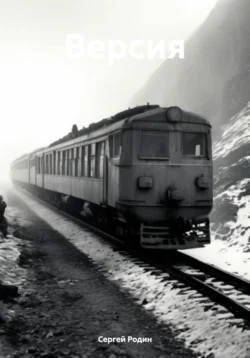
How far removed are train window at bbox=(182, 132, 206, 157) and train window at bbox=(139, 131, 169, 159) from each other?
48cm

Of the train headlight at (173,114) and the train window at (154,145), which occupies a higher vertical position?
the train headlight at (173,114)

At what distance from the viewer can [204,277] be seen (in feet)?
23.8

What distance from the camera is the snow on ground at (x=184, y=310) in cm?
471

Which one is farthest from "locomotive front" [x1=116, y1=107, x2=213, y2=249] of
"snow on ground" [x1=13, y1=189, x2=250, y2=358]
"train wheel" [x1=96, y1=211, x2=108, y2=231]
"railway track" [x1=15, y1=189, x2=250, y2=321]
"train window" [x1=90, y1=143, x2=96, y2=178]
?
"train window" [x1=90, y1=143, x2=96, y2=178]

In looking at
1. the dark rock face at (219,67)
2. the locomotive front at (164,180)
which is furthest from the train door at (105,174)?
the dark rock face at (219,67)

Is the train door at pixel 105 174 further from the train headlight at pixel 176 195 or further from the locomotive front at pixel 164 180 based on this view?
the train headlight at pixel 176 195

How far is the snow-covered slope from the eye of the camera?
51.8 feet

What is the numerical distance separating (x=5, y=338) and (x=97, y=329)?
1.17 meters

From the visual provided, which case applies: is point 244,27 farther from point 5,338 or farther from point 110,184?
point 5,338

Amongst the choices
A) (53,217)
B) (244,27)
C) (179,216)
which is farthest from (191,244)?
(244,27)

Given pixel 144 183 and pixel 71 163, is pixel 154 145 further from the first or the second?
pixel 71 163

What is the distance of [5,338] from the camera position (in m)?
4.98

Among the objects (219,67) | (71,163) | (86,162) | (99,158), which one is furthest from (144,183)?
(219,67)

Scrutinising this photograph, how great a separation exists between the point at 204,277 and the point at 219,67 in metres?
34.8
